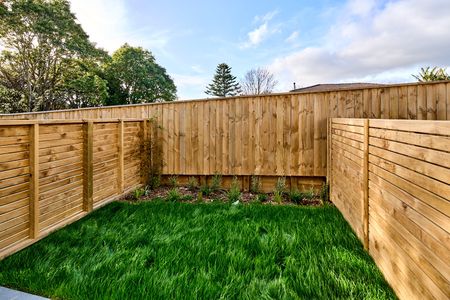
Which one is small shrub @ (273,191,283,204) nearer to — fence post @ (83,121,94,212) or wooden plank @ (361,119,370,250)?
wooden plank @ (361,119,370,250)

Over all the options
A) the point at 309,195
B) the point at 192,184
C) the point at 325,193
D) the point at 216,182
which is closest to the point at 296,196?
the point at 309,195

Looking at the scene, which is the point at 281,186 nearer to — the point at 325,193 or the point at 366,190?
the point at 325,193

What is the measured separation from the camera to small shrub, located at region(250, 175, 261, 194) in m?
4.98

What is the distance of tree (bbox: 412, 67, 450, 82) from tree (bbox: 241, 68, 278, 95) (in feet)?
63.2

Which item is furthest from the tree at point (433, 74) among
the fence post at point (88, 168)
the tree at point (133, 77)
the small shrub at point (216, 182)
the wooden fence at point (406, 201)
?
the tree at point (133, 77)

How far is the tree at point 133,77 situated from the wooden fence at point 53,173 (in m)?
23.1

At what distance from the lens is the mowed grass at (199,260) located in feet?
6.24

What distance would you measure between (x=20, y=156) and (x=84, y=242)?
43.5 inches

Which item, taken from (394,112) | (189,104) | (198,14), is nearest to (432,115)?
(394,112)

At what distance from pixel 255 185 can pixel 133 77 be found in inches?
977

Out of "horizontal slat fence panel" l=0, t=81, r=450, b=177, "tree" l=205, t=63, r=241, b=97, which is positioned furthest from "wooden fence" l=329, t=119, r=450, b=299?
"tree" l=205, t=63, r=241, b=97

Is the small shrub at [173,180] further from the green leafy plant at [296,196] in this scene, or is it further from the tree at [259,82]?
the tree at [259,82]

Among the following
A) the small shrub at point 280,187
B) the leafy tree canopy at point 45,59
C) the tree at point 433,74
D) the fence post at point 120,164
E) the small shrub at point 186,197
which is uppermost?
the leafy tree canopy at point 45,59

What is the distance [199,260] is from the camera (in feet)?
7.77
